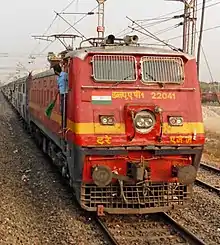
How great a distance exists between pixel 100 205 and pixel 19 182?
13.0 feet

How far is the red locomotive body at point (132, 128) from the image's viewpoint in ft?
27.4

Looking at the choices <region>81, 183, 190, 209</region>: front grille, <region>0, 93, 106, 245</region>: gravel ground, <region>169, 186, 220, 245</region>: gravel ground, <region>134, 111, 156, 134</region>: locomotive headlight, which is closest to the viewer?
<region>0, 93, 106, 245</region>: gravel ground

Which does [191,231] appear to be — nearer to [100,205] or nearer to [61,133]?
[100,205]

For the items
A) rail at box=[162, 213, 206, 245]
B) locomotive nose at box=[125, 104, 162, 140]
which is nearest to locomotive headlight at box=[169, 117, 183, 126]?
locomotive nose at box=[125, 104, 162, 140]

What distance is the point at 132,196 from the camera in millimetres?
8797

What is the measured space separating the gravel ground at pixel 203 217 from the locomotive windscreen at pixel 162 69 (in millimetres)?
2636

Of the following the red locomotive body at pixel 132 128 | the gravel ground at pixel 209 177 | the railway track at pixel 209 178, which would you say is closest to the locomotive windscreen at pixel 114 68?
the red locomotive body at pixel 132 128

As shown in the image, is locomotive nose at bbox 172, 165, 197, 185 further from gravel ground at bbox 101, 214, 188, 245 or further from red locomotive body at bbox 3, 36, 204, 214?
gravel ground at bbox 101, 214, 188, 245

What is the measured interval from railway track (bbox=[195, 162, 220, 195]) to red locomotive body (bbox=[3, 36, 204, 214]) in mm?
2913

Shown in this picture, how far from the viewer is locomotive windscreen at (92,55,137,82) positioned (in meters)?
8.75

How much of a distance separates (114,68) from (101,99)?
2.33 ft

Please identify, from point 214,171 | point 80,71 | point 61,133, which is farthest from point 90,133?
point 214,171

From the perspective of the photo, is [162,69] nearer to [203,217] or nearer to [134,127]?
[134,127]

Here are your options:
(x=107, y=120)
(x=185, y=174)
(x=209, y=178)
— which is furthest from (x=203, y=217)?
(x=209, y=178)
